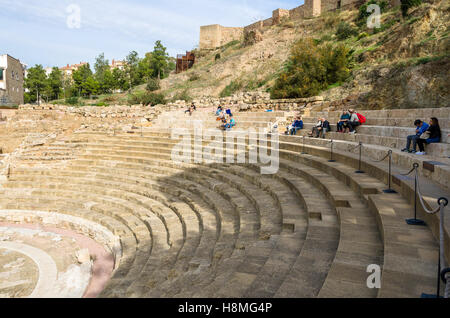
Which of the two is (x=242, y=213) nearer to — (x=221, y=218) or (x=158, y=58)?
(x=221, y=218)

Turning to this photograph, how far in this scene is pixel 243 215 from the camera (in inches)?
Result: 226

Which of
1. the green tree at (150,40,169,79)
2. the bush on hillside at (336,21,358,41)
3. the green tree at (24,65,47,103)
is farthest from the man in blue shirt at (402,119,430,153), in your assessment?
the green tree at (24,65,47,103)

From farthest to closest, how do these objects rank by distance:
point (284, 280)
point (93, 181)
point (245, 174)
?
point (93, 181) → point (245, 174) → point (284, 280)

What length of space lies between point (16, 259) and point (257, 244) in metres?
6.00

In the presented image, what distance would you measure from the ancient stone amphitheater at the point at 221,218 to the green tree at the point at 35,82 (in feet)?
138

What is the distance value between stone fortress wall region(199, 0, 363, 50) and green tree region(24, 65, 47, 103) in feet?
87.3

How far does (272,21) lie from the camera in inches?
1677

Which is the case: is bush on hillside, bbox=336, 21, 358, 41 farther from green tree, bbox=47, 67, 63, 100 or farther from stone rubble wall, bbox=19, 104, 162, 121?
green tree, bbox=47, 67, 63, 100

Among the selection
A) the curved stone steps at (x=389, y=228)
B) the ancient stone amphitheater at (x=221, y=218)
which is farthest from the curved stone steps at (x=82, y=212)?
the curved stone steps at (x=389, y=228)

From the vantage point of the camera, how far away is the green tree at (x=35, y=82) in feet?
158

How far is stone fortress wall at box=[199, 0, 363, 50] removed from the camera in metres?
37.7
